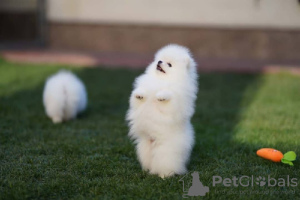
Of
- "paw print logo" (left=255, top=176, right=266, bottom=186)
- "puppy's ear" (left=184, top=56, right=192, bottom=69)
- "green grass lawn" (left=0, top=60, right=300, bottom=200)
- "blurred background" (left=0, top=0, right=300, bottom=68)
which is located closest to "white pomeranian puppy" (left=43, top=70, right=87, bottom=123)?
"green grass lawn" (left=0, top=60, right=300, bottom=200)

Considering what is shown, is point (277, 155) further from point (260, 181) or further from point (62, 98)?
point (62, 98)

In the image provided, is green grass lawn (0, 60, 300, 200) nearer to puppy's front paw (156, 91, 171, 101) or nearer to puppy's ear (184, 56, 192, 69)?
puppy's front paw (156, 91, 171, 101)

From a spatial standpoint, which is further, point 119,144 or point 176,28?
point 176,28

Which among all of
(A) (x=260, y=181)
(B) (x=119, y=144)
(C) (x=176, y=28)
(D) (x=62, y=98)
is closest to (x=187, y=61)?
(A) (x=260, y=181)

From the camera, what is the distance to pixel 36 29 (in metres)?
15.5

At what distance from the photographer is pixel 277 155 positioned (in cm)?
371

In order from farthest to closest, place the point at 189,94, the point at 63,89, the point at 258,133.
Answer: the point at 63,89, the point at 258,133, the point at 189,94

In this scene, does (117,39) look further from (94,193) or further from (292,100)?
(94,193)

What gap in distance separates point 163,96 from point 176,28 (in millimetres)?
8569

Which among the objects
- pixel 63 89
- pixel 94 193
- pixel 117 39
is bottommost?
pixel 94 193

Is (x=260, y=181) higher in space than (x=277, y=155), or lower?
lower

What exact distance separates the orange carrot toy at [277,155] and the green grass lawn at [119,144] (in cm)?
5

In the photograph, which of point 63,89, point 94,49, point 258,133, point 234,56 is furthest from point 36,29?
point 258,133

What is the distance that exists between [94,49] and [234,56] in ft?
14.5
